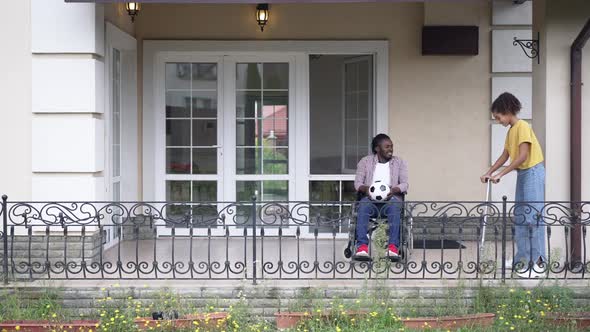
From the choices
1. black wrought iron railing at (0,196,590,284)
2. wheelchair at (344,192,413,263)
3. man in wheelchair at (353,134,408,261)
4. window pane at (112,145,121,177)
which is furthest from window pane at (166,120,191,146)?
wheelchair at (344,192,413,263)

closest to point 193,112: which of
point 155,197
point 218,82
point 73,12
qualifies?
point 218,82

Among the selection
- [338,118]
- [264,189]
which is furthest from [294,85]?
[264,189]

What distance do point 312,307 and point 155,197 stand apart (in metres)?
4.03

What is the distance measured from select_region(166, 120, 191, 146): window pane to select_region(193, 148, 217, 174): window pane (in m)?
0.19

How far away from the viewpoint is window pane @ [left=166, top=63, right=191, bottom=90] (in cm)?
1044

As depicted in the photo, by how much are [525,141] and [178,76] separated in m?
4.81

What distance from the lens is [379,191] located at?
834 cm

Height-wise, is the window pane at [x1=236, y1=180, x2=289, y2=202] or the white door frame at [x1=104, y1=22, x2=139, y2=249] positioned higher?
the white door frame at [x1=104, y1=22, x2=139, y2=249]

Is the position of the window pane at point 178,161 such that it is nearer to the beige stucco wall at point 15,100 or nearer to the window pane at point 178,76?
the window pane at point 178,76

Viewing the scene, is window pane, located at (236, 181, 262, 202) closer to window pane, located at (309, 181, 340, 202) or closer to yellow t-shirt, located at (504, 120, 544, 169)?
window pane, located at (309, 181, 340, 202)

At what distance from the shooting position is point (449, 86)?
398 inches

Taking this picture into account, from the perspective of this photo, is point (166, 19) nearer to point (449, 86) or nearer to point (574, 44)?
point (449, 86)

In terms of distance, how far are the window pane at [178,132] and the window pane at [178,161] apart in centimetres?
10

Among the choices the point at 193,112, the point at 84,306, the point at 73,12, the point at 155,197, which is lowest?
the point at 84,306
